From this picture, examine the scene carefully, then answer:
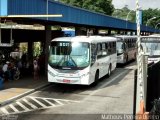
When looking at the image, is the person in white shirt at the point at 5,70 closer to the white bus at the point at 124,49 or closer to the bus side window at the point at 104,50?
the bus side window at the point at 104,50

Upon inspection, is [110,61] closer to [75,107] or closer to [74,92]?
[74,92]

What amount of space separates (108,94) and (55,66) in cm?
337

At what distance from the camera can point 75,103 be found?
17.2 m

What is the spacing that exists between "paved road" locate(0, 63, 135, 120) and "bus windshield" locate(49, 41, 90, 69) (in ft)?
4.48

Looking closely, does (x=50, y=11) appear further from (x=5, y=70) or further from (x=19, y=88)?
(x=19, y=88)

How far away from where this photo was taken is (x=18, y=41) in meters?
29.5

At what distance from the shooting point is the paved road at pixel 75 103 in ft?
48.4

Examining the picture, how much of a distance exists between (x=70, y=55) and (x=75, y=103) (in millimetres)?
4370

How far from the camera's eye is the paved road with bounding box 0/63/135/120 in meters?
14.8

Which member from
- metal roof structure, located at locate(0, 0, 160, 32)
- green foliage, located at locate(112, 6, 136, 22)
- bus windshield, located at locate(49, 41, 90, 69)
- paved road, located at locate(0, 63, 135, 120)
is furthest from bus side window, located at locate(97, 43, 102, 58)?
green foliage, located at locate(112, 6, 136, 22)

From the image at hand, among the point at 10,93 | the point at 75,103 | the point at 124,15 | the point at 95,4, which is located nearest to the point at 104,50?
the point at 10,93

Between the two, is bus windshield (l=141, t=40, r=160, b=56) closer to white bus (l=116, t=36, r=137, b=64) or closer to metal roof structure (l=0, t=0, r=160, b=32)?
white bus (l=116, t=36, r=137, b=64)

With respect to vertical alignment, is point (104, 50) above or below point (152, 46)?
below

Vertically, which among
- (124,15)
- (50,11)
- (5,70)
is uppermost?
(124,15)
